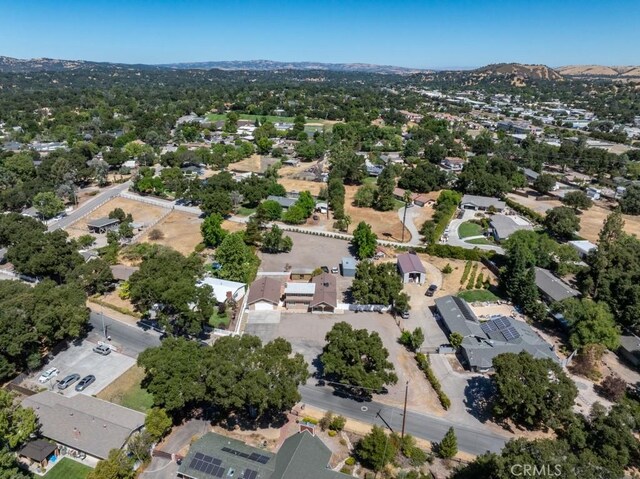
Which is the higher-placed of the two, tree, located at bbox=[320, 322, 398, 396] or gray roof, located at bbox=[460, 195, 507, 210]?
tree, located at bbox=[320, 322, 398, 396]

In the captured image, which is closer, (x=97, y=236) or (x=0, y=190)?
(x=97, y=236)

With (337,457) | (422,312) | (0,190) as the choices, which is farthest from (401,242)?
(0,190)

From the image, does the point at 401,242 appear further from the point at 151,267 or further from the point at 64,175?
the point at 64,175

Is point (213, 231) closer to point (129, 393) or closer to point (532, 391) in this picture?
point (129, 393)

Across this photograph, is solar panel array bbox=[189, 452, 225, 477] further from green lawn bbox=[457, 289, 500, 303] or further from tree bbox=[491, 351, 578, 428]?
green lawn bbox=[457, 289, 500, 303]

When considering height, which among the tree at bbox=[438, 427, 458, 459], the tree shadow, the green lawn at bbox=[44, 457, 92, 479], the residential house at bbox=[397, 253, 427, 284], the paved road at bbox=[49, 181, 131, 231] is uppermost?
the tree at bbox=[438, 427, 458, 459]

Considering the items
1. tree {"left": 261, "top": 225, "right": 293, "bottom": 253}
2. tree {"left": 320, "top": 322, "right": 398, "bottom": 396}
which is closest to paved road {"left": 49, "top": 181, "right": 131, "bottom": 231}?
tree {"left": 261, "top": 225, "right": 293, "bottom": 253}

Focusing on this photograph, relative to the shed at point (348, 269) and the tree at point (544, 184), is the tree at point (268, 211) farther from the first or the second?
the tree at point (544, 184)
